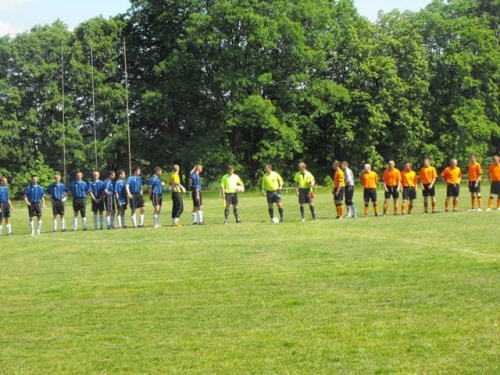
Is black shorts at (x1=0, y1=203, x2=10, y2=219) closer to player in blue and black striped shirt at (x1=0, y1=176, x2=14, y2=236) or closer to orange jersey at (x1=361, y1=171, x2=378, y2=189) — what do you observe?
player in blue and black striped shirt at (x1=0, y1=176, x2=14, y2=236)

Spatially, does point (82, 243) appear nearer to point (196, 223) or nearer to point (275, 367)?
point (196, 223)

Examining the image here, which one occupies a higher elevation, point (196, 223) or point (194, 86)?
point (194, 86)

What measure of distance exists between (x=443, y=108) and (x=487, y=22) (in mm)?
9068

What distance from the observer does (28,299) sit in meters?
11.1

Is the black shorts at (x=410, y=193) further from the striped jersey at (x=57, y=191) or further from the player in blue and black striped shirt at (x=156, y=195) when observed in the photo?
the striped jersey at (x=57, y=191)

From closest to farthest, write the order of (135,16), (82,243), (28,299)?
(28,299) → (82,243) → (135,16)

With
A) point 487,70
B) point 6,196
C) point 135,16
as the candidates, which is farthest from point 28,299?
point 487,70

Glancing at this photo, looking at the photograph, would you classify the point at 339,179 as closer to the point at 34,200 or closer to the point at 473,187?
the point at 473,187

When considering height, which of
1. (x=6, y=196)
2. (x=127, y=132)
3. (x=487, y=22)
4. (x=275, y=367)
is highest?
(x=487, y=22)

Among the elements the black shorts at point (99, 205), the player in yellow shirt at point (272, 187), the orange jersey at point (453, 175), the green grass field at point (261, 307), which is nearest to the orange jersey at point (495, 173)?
the orange jersey at point (453, 175)

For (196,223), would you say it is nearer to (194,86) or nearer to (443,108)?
(194,86)

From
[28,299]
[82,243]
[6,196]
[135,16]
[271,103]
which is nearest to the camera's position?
[28,299]

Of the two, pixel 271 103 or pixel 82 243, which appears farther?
pixel 271 103

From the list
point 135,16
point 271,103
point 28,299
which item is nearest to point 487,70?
point 271,103
